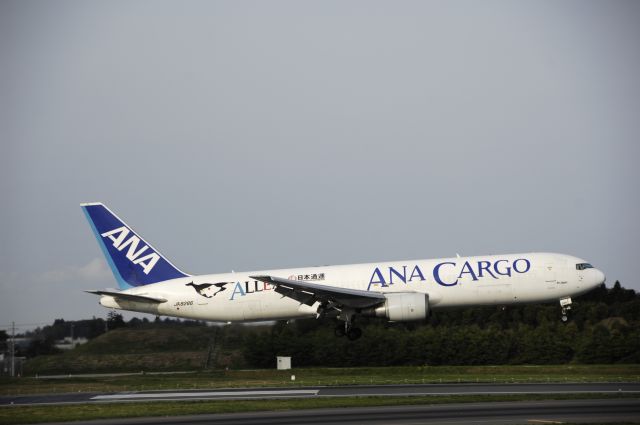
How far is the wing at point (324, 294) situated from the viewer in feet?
133

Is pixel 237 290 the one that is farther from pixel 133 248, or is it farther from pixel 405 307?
pixel 405 307

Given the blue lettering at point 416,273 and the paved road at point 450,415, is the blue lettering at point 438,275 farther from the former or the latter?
the paved road at point 450,415

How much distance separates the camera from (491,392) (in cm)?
3588

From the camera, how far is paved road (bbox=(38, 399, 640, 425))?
2730cm

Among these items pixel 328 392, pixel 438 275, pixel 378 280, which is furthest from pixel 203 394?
pixel 438 275

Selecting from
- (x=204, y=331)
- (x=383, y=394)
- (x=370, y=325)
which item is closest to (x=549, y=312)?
(x=370, y=325)

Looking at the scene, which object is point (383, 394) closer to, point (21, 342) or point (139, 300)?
point (139, 300)

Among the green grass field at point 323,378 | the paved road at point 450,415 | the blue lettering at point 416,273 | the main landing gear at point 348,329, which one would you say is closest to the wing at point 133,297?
the green grass field at point 323,378

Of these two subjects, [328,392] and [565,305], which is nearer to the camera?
[328,392]

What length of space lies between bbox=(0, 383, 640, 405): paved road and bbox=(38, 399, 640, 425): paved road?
13.9 feet

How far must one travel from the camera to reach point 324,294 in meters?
41.4

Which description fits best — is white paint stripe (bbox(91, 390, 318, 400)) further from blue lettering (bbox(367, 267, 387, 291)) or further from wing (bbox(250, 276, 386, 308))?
blue lettering (bbox(367, 267, 387, 291))

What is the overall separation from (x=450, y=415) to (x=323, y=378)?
53.2 ft

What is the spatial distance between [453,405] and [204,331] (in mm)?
22722
